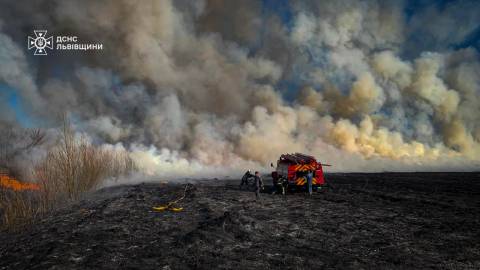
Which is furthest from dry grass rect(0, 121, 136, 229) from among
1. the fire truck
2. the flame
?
the fire truck

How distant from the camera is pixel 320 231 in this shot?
1562 cm

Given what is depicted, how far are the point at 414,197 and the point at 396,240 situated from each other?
15127 millimetres

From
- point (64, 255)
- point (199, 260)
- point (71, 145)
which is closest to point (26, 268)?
point (64, 255)

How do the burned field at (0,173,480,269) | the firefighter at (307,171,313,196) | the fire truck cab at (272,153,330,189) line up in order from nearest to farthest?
the burned field at (0,173,480,269) → the firefighter at (307,171,313,196) → the fire truck cab at (272,153,330,189)

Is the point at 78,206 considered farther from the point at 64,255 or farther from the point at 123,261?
the point at 123,261

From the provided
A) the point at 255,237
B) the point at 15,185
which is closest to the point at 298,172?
the point at 255,237

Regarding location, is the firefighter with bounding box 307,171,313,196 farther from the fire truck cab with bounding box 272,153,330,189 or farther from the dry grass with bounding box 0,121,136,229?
the dry grass with bounding box 0,121,136,229

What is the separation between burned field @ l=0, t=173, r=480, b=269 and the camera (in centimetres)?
1143

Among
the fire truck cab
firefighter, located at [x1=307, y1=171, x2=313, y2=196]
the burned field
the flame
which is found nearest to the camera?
the burned field

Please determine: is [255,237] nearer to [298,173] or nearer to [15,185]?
[298,173]

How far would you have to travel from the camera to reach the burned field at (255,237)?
1143 centimetres

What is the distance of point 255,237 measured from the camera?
14414 millimetres

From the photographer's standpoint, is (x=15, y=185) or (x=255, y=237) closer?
(x=255, y=237)

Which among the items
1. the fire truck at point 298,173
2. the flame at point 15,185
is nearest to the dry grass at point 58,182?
the flame at point 15,185
